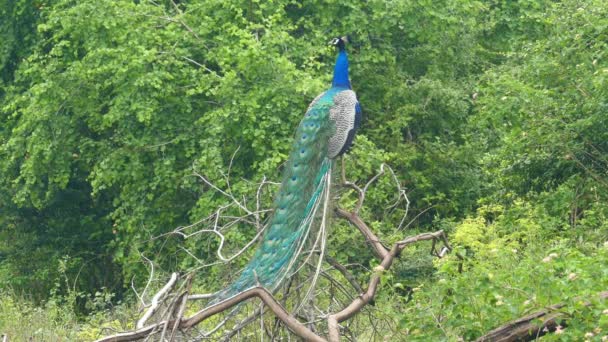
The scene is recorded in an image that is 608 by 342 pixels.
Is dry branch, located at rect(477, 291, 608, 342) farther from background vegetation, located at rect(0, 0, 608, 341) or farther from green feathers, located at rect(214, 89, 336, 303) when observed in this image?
background vegetation, located at rect(0, 0, 608, 341)

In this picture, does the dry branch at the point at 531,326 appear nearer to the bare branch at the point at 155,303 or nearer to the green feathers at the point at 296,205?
the green feathers at the point at 296,205

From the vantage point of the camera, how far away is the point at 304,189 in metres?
7.14

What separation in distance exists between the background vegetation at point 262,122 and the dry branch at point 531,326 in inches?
136

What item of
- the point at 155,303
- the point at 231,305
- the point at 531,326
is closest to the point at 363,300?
the point at 231,305

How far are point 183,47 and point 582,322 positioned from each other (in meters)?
7.67

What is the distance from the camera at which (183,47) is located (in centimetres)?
1241

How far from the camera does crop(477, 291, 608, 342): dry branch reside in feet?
18.0

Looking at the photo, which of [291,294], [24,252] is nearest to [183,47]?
[24,252]

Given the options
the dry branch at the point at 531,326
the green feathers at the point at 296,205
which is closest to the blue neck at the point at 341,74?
the green feathers at the point at 296,205

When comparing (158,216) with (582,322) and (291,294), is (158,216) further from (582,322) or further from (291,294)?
(582,322)

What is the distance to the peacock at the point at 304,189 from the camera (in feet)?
20.9

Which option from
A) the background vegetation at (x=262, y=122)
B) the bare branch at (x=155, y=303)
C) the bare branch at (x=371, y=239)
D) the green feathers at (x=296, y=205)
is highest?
the bare branch at (x=371, y=239)

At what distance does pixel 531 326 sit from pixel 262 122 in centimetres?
628

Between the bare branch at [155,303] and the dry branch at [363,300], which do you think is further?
the bare branch at [155,303]
